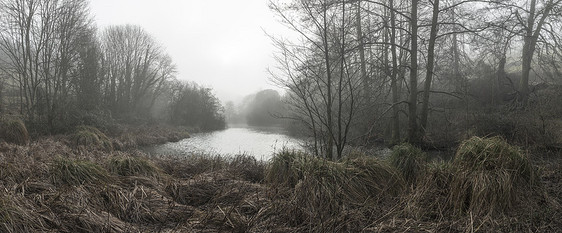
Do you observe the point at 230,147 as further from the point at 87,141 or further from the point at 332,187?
the point at 332,187

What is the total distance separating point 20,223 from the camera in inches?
103

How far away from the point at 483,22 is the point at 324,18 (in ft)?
16.2

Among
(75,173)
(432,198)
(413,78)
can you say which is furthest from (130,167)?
(413,78)

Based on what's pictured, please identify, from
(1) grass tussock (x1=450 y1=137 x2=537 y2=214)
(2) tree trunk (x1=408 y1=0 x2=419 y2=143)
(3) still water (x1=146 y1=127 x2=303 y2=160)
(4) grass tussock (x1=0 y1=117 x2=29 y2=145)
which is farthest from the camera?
(3) still water (x1=146 y1=127 x2=303 y2=160)

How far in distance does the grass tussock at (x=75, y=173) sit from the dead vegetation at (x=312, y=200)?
16 mm

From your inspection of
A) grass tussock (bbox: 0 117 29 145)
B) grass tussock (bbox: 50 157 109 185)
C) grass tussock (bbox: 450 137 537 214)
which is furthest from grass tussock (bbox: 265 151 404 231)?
grass tussock (bbox: 0 117 29 145)

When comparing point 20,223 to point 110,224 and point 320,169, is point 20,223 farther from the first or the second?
point 320,169

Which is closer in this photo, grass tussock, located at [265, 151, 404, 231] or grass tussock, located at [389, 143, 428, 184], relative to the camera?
grass tussock, located at [265, 151, 404, 231]

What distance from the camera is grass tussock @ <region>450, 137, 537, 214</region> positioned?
3330mm

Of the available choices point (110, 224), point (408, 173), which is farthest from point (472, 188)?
point (110, 224)

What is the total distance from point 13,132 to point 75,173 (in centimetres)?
829

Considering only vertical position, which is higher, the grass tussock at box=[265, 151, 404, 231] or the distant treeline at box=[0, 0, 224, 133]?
the distant treeline at box=[0, 0, 224, 133]

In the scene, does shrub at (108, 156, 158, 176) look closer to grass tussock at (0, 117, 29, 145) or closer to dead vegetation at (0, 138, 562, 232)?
dead vegetation at (0, 138, 562, 232)

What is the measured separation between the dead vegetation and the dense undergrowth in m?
0.01
